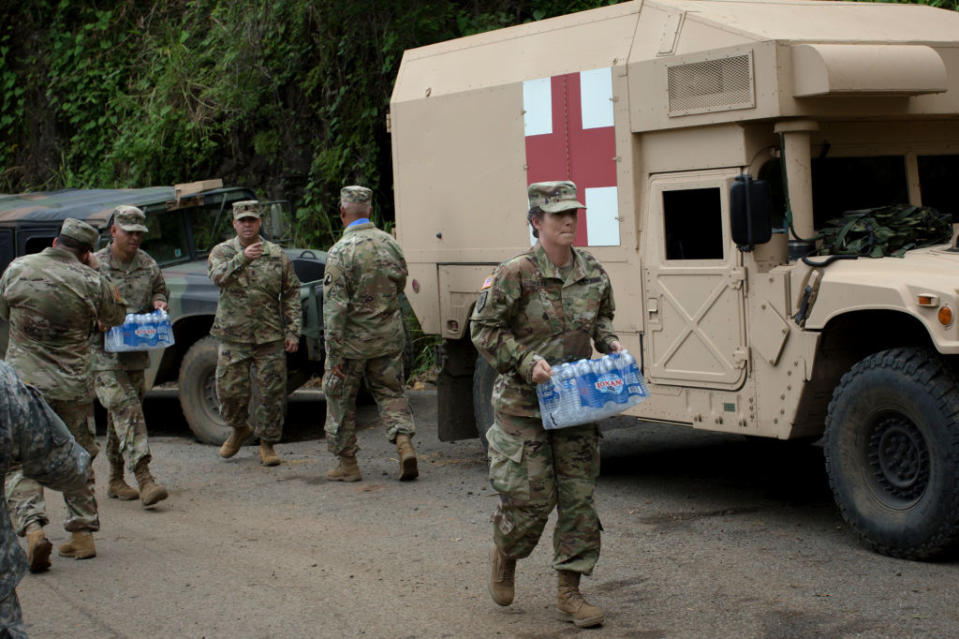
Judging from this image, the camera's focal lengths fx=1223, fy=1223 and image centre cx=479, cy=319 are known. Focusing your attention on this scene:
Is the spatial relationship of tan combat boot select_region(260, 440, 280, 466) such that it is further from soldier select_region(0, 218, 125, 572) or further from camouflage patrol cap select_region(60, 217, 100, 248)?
camouflage patrol cap select_region(60, 217, 100, 248)

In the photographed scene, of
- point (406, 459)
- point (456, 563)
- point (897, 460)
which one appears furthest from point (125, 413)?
point (897, 460)

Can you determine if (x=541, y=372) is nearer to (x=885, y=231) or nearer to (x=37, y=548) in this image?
(x=885, y=231)

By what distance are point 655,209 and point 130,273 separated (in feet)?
12.3

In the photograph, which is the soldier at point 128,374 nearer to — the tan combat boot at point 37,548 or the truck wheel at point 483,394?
the tan combat boot at point 37,548

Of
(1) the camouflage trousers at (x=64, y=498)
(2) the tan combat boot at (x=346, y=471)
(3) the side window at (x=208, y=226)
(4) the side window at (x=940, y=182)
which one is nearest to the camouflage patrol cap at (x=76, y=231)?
(1) the camouflage trousers at (x=64, y=498)

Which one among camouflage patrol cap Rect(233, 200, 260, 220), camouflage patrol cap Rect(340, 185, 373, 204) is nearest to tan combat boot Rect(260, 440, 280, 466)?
camouflage patrol cap Rect(233, 200, 260, 220)

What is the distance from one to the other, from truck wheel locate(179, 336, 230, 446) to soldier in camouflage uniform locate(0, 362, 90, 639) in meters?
6.30

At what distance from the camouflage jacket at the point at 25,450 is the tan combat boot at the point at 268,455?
5.17 metres

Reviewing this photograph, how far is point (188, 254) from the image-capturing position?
11211 millimetres

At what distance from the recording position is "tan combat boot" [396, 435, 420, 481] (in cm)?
839

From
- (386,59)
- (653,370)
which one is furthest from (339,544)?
(386,59)

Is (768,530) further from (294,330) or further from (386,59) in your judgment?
(386,59)

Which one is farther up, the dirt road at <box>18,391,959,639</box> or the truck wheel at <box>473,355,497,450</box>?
the truck wheel at <box>473,355,497,450</box>

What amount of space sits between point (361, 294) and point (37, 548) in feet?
9.69
